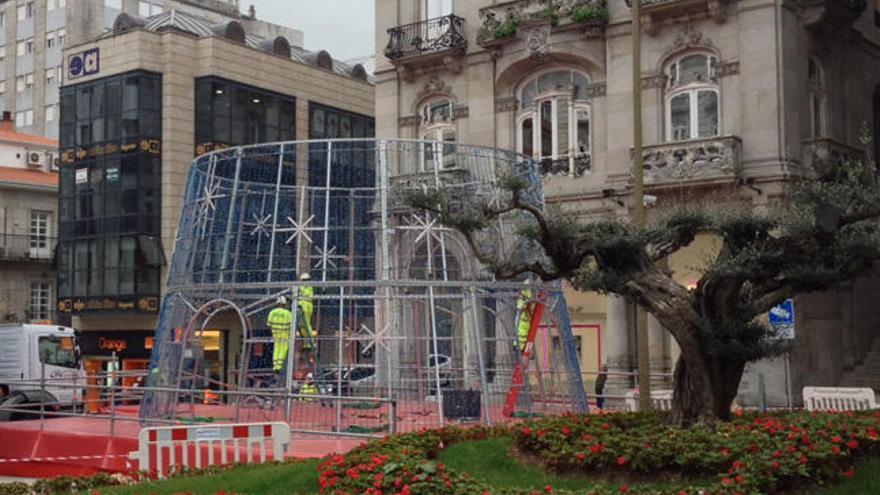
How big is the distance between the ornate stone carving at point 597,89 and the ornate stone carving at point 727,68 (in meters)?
3.45

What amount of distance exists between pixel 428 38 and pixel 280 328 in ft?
65.6

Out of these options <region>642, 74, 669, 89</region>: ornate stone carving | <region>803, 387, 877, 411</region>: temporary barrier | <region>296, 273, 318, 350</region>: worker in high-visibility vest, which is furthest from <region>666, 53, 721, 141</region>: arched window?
<region>296, 273, 318, 350</region>: worker in high-visibility vest

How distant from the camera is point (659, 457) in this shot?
12.9m

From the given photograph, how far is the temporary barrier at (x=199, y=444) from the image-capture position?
1536 cm

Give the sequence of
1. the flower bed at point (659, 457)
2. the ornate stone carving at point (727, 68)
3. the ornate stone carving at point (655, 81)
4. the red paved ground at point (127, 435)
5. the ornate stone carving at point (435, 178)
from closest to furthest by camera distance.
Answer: the flower bed at point (659, 457) → the red paved ground at point (127, 435) → the ornate stone carving at point (435, 178) → the ornate stone carving at point (727, 68) → the ornate stone carving at point (655, 81)

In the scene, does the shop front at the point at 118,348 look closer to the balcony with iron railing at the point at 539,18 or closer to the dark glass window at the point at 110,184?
the dark glass window at the point at 110,184

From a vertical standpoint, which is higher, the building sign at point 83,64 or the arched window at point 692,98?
the building sign at point 83,64

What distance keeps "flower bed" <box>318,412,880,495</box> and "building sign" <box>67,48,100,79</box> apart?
135ft

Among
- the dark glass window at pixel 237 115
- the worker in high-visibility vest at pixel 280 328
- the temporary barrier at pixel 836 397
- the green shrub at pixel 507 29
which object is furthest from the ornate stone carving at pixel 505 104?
the dark glass window at pixel 237 115

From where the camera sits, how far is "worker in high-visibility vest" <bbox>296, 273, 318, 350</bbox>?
62.6 ft

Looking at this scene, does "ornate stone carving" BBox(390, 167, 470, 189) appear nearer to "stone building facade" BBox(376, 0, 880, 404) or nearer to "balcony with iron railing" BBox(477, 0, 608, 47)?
"stone building facade" BBox(376, 0, 880, 404)

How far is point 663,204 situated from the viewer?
31.4 m

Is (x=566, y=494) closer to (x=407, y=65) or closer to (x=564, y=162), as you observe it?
(x=564, y=162)

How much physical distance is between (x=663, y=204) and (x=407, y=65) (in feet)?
34.8
